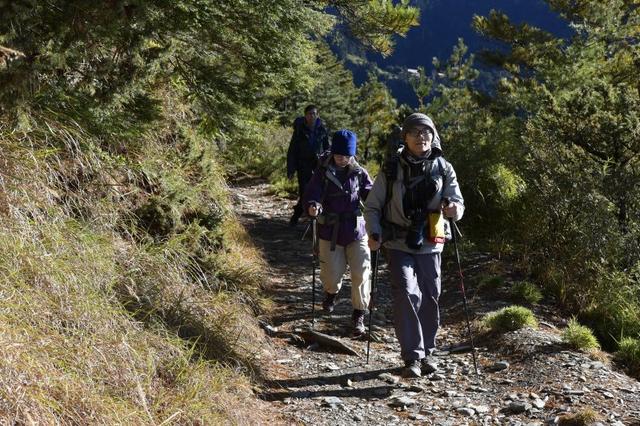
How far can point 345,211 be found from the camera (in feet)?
23.9

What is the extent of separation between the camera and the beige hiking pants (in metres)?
7.23

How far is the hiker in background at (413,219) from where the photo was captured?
5.80 meters

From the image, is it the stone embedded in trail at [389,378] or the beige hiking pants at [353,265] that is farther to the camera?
the beige hiking pants at [353,265]

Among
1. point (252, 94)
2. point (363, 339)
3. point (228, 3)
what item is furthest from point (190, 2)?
point (363, 339)

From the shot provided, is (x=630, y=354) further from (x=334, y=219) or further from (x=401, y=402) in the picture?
(x=334, y=219)

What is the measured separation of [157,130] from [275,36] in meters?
2.29

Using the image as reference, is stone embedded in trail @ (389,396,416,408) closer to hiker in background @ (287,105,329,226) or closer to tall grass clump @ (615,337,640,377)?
tall grass clump @ (615,337,640,377)

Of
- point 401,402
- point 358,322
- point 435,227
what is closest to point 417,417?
point 401,402

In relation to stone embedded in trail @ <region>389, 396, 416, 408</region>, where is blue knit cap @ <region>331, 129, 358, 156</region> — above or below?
above

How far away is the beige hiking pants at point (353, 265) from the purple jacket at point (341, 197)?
0.36ft

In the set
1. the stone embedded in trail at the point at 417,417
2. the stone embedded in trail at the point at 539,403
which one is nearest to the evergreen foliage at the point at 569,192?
the stone embedded in trail at the point at 539,403

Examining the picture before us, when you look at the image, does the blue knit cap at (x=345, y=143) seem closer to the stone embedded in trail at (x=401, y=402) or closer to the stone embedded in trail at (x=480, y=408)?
the stone embedded in trail at (x=401, y=402)

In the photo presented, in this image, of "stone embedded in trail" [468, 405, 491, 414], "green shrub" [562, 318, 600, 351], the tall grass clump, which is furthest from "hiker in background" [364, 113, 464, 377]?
the tall grass clump

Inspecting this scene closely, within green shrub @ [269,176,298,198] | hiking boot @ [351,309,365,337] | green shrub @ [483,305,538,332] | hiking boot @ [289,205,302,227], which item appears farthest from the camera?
green shrub @ [269,176,298,198]
